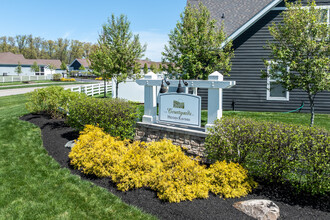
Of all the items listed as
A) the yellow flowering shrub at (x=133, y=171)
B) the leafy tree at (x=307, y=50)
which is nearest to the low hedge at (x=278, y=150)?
the yellow flowering shrub at (x=133, y=171)

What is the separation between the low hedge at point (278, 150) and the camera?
16.3 feet

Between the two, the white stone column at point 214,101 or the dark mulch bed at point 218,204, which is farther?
the white stone column at point 214,101

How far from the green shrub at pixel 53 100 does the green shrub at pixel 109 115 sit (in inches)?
90.5

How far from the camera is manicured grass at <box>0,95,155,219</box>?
4.79 metres

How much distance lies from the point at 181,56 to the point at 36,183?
7.15 meters

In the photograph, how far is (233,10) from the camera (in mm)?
15414

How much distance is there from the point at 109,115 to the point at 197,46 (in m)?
4.70

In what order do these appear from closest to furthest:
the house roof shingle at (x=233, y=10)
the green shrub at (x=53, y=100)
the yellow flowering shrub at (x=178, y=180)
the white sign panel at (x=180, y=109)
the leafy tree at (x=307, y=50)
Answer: the yellow flowering shrub at (x=178, y=180) → the white sign panel at (x=180, y=109) → the leafy tree at (x=307, y=50) → the green shrub at (x=53, y=100) → the house roof shingle at (x=233, y=10)

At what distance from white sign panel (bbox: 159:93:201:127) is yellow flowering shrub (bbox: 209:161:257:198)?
6.26 feet

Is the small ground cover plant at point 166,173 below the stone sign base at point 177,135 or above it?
below

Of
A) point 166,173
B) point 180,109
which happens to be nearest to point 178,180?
point 166,173

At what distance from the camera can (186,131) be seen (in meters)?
7.38

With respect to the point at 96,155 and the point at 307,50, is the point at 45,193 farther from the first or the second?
the point at 307,50

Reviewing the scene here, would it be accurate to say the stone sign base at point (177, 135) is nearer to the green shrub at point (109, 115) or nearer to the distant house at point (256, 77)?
the green shrub at point (109, 115)
